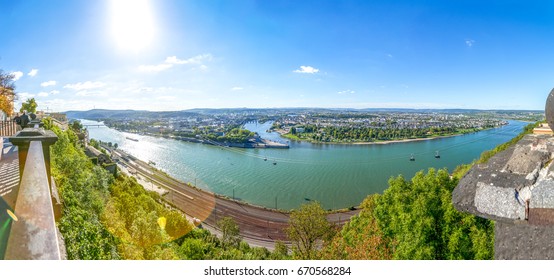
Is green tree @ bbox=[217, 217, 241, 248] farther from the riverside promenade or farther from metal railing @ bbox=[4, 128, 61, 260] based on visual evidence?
metal railing @ bbox=[4, 128, 61, 260]

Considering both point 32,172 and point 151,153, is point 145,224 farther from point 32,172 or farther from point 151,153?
point 151,153

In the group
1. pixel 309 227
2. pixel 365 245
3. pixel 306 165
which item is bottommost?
pixel 306 165

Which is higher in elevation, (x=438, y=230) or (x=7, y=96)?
(x=7, y=96)

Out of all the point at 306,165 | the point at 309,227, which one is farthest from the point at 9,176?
the point at 306,165

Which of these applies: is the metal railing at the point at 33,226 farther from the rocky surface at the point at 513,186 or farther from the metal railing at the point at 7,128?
the metal railing at the point at 7,128

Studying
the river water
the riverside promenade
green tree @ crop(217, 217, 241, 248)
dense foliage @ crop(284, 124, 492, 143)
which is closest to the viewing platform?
green tree @ crop(217, 217, 241, 248)

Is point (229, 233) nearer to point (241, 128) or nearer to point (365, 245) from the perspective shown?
point (365, 245)

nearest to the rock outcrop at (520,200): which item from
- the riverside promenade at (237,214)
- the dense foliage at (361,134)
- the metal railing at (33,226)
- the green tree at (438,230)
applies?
the metal railing at (33,226)
